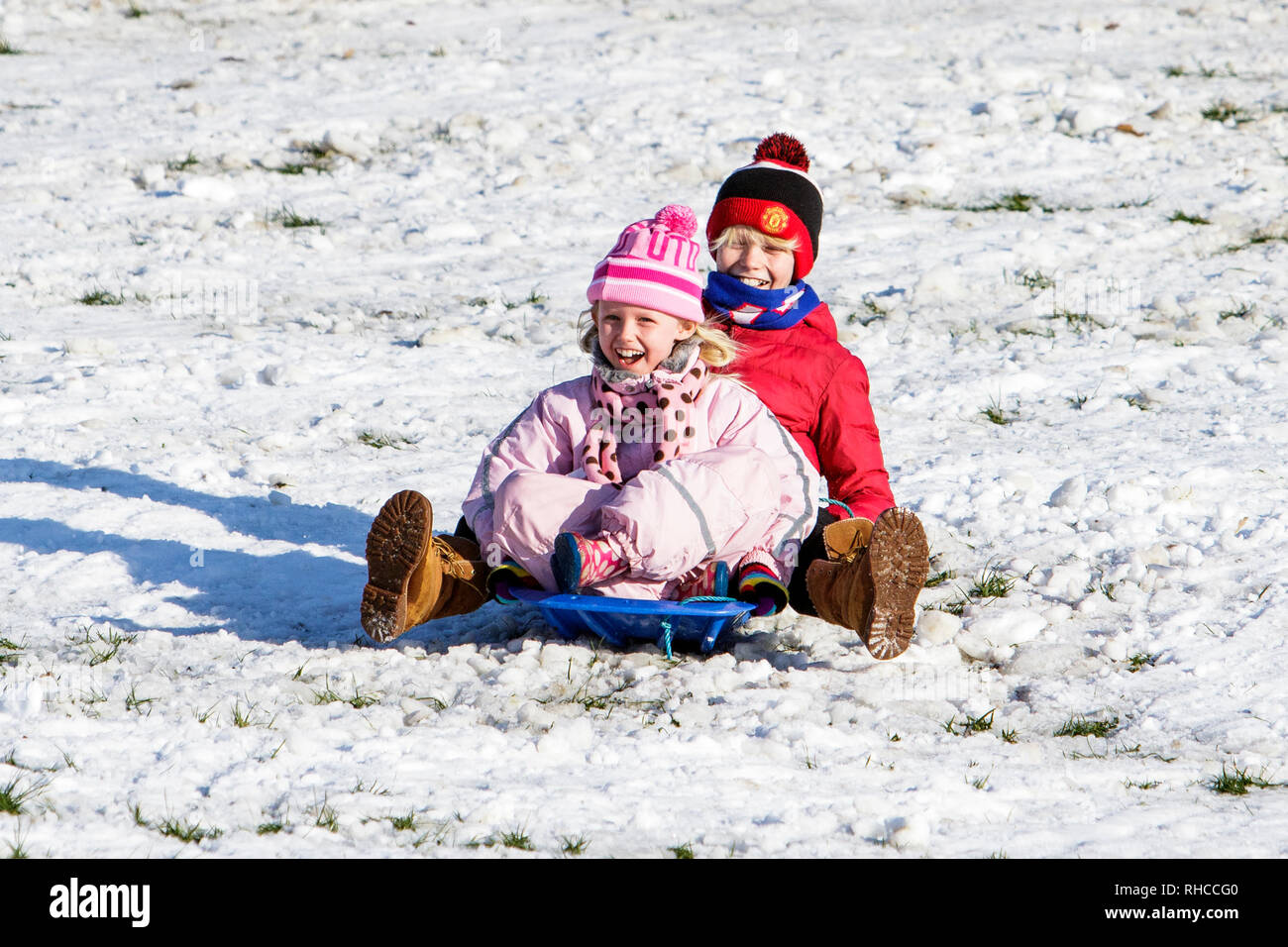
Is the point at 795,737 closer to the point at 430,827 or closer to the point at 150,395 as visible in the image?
the point at 430,827

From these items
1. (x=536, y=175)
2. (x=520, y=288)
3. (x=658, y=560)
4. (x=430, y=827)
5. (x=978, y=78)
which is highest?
(x=978, y=78)

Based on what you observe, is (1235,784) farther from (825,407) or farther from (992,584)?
(825,407)

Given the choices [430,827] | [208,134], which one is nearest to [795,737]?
[430,827]

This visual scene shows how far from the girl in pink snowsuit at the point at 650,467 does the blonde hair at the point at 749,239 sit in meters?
0.59

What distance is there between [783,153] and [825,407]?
1033 millimetres

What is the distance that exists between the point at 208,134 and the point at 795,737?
24.5 ft

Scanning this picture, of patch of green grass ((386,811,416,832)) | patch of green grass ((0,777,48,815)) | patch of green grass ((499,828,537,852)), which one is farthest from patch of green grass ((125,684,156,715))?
patch of green grass ((499,828,537,852))

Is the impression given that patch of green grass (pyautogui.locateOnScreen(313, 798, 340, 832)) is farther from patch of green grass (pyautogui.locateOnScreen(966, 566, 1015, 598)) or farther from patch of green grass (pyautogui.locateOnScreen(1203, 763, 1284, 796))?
patch of green grass (pyautogui.locateOnScreen(966, 566, 1015, 598))

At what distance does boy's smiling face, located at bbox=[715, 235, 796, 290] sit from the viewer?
4.52 meters

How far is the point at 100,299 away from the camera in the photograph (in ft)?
22.9

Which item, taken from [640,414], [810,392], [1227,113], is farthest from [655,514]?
[1227,113]

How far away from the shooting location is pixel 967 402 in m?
5.85

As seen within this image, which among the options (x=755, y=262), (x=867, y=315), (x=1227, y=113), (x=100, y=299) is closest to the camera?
(x=755, y=262)

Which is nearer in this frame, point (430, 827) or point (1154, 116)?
point (430, 827)
